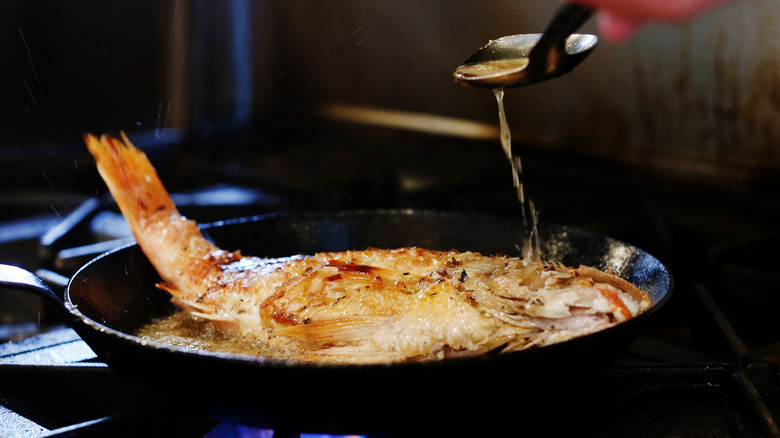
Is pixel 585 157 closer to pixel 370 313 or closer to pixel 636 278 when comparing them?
pixel 636 278

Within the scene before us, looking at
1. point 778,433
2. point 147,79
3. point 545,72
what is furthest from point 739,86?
point 147,79

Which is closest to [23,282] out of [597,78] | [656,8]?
[656,8]

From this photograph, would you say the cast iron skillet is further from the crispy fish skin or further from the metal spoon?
the metal spoon

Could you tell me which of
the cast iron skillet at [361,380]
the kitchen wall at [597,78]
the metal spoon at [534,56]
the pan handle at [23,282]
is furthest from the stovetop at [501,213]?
the metal spoon at [534,56]

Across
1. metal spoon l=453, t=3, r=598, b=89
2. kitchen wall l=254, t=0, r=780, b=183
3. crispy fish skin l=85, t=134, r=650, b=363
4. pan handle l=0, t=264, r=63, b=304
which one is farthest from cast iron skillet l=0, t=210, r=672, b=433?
kitchen wall l=254, t=0, r=780, b=183

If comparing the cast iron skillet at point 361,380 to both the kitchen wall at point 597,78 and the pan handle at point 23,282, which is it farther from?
the kitchen wall at point 597,78

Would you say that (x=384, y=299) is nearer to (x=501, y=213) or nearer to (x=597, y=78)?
(x=501, y=213)

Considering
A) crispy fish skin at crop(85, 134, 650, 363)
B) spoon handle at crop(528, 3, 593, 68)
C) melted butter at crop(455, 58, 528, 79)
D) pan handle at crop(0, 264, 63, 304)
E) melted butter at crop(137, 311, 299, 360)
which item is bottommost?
melted butter at crop(137, 311, 299, 360)
